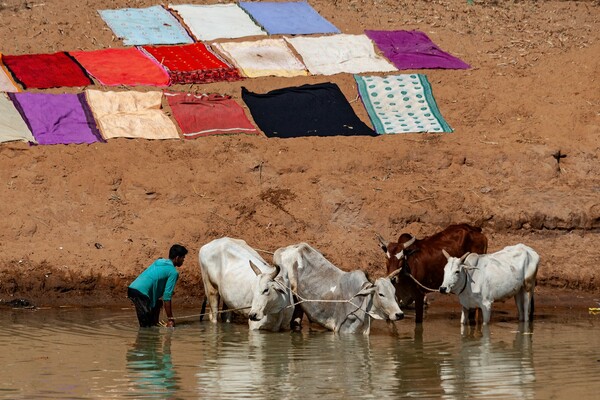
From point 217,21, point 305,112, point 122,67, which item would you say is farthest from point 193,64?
point 305,112

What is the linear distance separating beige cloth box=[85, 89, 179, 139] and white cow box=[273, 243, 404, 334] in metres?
5.09

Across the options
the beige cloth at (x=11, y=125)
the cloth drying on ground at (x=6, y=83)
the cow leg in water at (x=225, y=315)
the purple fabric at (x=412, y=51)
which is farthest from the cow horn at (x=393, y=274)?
the cloth drying on ground at (x=6, y=83)

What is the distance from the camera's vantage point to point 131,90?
21.1 m

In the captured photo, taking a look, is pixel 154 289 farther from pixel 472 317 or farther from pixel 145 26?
pixel 145 26

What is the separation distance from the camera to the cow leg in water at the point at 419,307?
15834 mm

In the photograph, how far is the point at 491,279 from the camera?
51.9 ft

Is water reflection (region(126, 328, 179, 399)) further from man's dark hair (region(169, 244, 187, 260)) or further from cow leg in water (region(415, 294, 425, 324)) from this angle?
cow leg in water (region(415, 294, 425, 324))

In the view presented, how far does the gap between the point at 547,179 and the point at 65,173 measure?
7.52 m

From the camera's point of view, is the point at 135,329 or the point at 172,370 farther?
the point at 135,329

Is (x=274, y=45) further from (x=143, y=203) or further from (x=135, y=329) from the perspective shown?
(x=135, y=329)

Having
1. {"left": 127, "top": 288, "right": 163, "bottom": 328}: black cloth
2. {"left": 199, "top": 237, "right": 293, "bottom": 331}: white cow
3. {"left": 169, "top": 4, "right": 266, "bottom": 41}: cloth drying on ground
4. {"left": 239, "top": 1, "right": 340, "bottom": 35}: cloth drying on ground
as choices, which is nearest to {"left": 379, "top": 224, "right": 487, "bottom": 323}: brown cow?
{"left": 199, "top": 237, "right": 293, "bottom": 331}: white cow

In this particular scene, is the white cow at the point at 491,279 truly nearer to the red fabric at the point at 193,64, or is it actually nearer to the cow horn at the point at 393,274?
the cow horn at the point at 393,274

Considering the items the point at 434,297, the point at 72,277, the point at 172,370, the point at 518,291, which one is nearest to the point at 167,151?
the point at 72,277

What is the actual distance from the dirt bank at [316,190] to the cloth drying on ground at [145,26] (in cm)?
138
